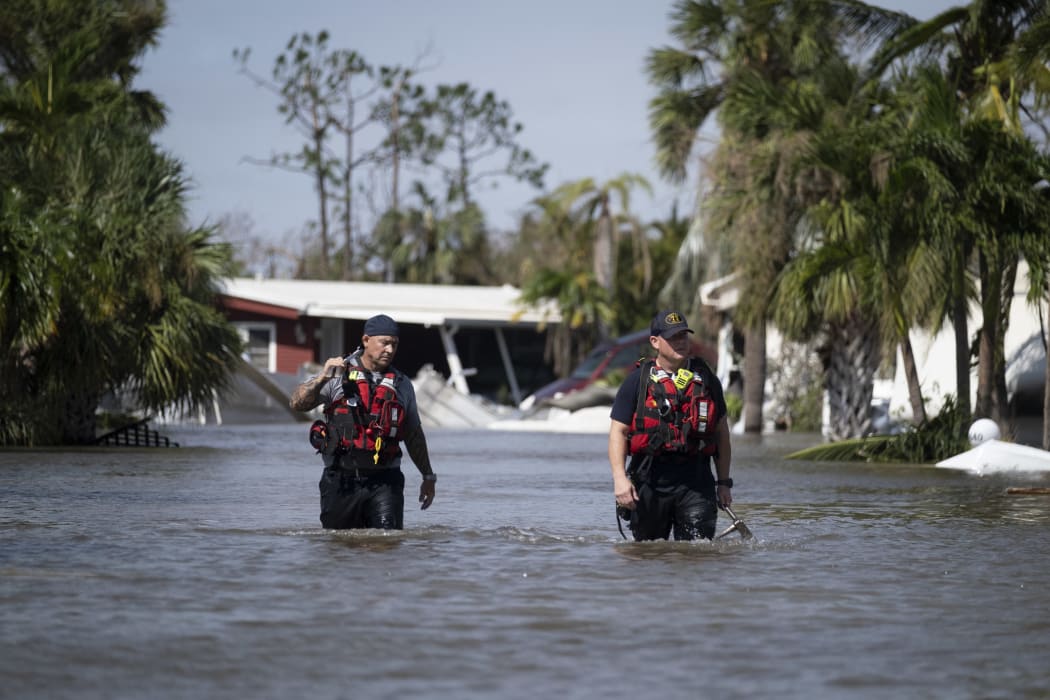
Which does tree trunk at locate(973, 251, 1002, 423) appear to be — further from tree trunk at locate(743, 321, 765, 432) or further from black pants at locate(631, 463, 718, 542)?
black pants at locate(631, 463, 718, 542)

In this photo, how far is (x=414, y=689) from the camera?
5.57 metres

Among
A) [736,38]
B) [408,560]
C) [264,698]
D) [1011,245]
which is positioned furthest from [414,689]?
[736,38]

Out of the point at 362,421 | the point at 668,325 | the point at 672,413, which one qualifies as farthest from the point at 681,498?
the point at 362,421

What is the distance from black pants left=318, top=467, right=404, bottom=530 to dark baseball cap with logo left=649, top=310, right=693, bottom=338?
1.68 metres

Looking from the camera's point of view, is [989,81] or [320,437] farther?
[989,81]

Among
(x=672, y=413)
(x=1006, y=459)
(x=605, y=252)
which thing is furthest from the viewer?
(x=605, y=252)

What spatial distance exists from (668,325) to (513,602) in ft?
6.11

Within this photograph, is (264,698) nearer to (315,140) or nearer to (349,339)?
(349,339)

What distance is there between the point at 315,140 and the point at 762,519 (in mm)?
Result: 52841

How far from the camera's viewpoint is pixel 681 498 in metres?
9.03

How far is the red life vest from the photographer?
28.8 ft

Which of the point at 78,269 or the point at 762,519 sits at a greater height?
the point at 78,269

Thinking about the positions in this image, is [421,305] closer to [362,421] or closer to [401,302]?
[401,302]

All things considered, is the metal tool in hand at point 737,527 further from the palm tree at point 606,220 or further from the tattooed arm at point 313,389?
the palm tree at point 606,220
